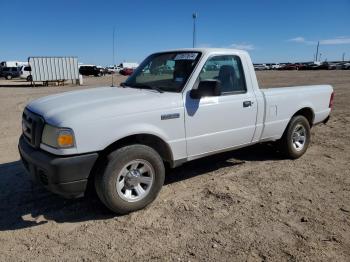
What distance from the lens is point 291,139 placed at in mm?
5934

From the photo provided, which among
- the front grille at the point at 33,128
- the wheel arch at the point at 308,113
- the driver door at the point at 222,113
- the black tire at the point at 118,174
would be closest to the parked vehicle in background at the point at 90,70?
the wheel arch at the point at 308,113

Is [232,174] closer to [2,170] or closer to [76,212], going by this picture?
[76,212]

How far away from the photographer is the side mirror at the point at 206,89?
4.23 m

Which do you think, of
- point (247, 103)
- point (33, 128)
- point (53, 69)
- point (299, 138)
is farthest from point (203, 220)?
point (53, 69)

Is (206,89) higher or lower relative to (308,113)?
higher

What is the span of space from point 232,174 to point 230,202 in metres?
1.05

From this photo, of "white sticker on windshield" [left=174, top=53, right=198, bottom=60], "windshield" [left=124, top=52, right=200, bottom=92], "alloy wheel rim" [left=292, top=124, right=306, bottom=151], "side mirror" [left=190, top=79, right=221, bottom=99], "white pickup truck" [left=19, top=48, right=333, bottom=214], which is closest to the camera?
"white pickup truck" [left=19, top=48, right=333, bottom=214]

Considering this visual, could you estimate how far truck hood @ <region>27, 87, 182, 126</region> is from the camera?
3639 millimetres

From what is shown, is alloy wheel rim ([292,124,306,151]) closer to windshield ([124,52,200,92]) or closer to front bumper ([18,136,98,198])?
windshield ([124,52,200,92])

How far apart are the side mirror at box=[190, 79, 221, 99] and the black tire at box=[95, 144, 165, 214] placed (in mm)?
897

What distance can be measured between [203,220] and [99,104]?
5.73 feet

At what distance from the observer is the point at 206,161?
6.06 metres

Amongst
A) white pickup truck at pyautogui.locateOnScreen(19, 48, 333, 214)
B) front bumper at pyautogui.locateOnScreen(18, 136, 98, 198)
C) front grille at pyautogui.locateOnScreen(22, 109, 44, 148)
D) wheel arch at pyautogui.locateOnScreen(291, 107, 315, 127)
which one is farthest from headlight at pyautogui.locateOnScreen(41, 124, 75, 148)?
wheel arch at pyautogui.locateOnScreen(291, 107, 315, 127)

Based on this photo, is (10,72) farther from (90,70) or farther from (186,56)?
(186,56)
